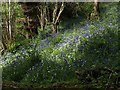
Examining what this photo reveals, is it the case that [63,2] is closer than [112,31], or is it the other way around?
[112,31]

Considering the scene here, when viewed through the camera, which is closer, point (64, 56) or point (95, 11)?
point (64, 56)

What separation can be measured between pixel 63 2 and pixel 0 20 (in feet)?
8.85

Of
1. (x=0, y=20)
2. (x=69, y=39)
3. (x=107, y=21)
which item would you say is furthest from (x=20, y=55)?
(x=107, y=21)

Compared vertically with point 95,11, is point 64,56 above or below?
below

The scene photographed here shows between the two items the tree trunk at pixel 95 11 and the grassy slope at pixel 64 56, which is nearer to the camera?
the grassy slope at pixel 64 56

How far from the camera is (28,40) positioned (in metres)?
11.9

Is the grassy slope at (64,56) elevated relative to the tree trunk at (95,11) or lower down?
lower down

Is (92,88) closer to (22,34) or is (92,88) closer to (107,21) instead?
(107,21)

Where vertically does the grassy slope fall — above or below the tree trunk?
below

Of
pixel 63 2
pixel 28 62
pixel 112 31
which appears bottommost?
pixel 28 62

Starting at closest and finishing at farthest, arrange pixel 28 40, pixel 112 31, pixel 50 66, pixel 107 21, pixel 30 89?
pixel 30 89, pixel 50 66, pixel 112 31, pixel 107 21, pixel 28 40

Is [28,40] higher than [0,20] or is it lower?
lower

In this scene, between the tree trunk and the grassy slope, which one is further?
the tree trunk

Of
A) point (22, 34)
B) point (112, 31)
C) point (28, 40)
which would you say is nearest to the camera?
point (112, 31)
